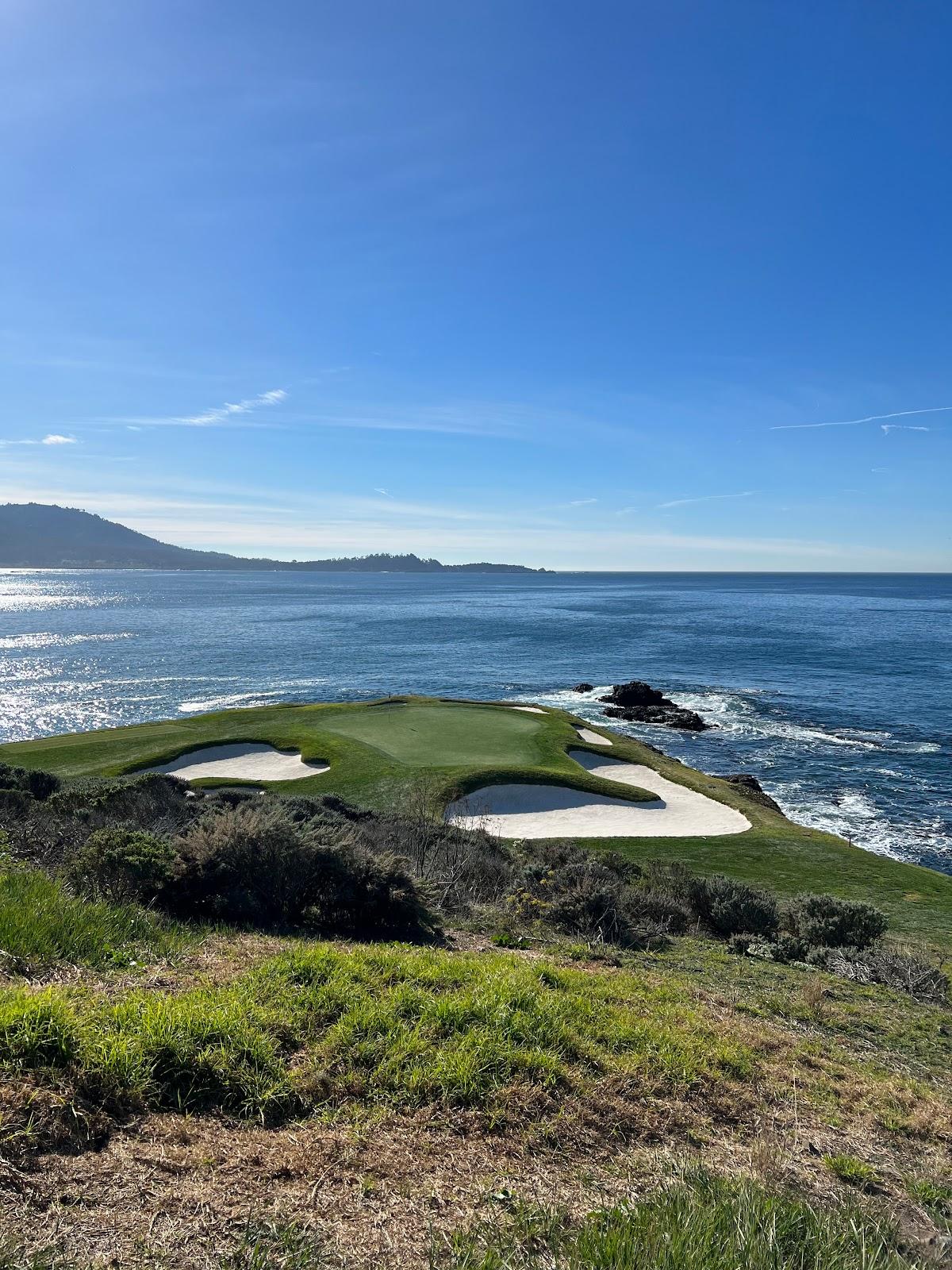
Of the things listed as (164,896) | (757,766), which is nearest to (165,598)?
(757,766)

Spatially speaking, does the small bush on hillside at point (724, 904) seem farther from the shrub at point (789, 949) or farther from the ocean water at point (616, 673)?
the ocean water at point (616, 673)

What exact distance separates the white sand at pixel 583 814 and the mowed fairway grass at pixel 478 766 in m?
0.47

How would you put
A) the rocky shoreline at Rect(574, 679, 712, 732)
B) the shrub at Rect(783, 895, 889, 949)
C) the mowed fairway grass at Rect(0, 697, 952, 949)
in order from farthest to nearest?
the rocky shoreline at Rect(574, 679, 712, 732) < the mowed fairway grass at Rect(0, 697, 952, 949) < the shrub at Rect(783, 895, 889, 949)

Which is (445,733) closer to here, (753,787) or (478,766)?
(478,766)

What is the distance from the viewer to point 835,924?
12172 millimetres

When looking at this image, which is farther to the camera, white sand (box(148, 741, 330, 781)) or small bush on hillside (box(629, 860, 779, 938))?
white sand (box(148, 741, 330, 781))

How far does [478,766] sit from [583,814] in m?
4.23

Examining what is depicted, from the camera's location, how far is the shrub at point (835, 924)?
39.2ft

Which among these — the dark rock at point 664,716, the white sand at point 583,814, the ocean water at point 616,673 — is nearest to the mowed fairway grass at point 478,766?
the white sand at point 583,814

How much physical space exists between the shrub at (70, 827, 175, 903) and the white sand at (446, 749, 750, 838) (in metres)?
12.2

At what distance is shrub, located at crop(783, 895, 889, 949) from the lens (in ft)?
39.2

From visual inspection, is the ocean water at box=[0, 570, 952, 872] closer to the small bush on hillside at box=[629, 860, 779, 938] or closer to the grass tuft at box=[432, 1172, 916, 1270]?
the small bush on hillside at box=[629, 860, 779, 938]

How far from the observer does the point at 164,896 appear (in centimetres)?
939

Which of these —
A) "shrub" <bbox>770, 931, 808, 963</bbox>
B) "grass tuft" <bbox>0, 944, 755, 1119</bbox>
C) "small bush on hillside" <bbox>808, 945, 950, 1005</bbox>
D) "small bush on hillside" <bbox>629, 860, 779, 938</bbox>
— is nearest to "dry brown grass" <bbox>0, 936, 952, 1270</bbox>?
"grass tuft" <bbox>0, 944, 755, 1119</bbox>
